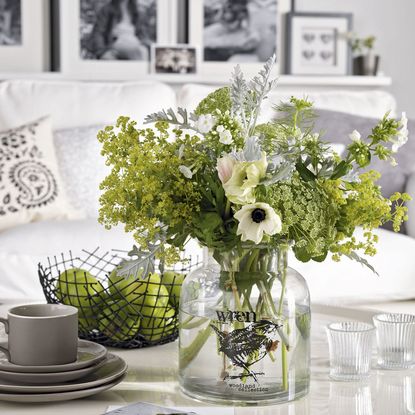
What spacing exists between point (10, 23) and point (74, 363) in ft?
10.1

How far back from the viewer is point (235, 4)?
404cm

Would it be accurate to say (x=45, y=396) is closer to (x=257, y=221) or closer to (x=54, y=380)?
(x=54, y=380)

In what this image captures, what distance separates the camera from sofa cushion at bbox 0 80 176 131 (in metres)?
3.16

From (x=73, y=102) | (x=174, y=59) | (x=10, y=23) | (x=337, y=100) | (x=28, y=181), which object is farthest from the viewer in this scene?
(x=174, y=59)

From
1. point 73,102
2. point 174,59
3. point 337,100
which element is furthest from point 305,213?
point 174,59

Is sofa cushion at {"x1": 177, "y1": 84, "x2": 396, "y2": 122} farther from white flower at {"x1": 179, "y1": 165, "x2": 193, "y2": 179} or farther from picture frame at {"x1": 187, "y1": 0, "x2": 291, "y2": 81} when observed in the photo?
white flower at {"x1": 179, "y1": 165, "x2": 193, "y2": 179}

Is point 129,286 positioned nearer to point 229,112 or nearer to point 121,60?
point 229,112

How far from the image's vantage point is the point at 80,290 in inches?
51.4

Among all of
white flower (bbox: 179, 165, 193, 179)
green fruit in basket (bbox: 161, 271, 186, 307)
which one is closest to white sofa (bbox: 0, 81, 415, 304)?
green fruit in basket (bbox: 161, 271, 186, 307)

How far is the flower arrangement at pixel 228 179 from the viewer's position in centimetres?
101

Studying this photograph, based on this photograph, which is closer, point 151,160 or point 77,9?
point 151,160

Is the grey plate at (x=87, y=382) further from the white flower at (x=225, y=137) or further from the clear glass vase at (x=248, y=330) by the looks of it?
the white flower at (x=225, y=137)

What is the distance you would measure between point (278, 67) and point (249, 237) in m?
3.33

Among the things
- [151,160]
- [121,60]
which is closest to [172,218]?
[151,160]
